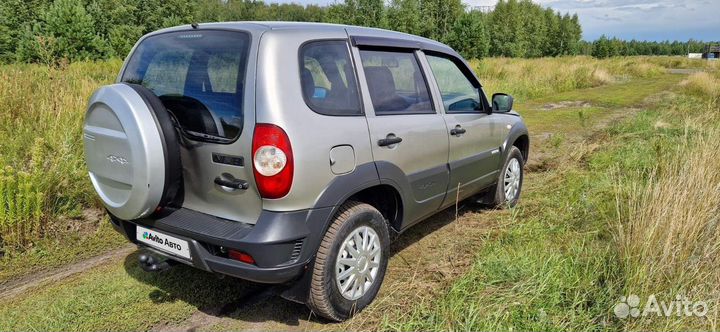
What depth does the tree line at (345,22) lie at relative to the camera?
22422 mm

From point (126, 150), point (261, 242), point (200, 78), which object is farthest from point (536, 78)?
point (126, 150)

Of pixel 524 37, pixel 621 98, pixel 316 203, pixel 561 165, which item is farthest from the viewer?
pixel 524 37

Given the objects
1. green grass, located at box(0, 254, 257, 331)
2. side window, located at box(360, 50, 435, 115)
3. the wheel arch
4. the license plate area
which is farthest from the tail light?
the wheel arch

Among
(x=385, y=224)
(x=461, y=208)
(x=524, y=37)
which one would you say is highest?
(x=524, y=37)

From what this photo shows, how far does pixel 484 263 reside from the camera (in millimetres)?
3193

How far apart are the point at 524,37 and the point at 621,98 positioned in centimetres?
A: 3597

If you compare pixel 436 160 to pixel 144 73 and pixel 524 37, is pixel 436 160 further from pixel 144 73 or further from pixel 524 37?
pixel 524 37

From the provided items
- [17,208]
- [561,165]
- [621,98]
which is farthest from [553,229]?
[621,98]

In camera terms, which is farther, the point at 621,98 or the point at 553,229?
the point at 621,98

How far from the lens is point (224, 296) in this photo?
3.13m

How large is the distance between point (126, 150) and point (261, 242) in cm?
91

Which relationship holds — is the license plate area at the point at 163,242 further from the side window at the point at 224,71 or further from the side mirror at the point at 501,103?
the side mirror at the point at 501,103

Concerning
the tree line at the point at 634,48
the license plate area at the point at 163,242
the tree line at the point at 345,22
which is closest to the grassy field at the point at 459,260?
the license plate area at the point at 163,242

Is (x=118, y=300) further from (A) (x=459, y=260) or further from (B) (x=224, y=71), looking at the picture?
(A) (x=459, y=260)
